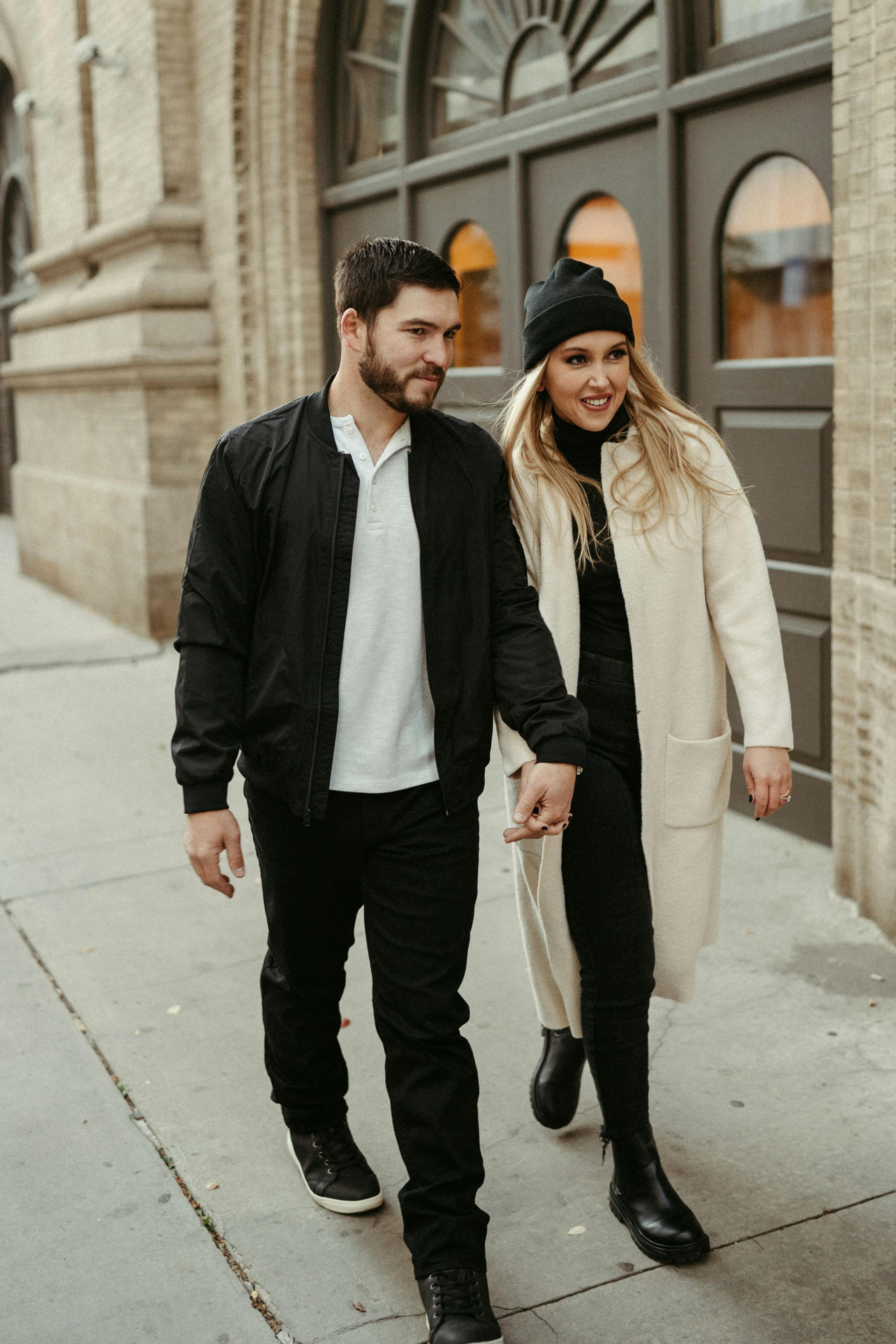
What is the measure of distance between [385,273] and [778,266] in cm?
323

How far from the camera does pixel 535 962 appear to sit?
3.11 meters

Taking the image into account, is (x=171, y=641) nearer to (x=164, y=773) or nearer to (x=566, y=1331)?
(x=164, y=773)

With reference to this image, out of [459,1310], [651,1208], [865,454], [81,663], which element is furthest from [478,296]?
[459,1310]

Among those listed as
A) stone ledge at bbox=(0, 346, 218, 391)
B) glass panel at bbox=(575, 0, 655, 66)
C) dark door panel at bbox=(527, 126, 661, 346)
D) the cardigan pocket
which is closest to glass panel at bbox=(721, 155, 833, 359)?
dark door panel at bbox=(527, 126, 661, 346)

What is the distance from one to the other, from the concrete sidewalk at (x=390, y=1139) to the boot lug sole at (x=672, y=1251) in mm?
22

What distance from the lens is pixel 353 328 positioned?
2555mm

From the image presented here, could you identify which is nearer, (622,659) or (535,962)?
(622,659)

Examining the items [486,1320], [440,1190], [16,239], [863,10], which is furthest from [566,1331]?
[16,239]

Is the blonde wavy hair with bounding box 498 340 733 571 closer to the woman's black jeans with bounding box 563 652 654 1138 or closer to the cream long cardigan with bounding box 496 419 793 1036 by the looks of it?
the cream long cardigan with bounding box 496 419 793 1036

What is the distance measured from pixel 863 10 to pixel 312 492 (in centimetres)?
269

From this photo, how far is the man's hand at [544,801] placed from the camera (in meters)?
2.54

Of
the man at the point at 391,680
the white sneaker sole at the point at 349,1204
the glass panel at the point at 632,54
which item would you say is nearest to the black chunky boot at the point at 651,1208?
the man at the point at 391,680

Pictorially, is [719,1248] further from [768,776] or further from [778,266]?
[778,266]

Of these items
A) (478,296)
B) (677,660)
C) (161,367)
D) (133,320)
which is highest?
(133,320)
